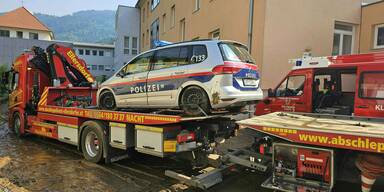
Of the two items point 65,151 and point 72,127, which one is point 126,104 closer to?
point 72,127

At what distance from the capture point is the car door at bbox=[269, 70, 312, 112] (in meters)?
8.45

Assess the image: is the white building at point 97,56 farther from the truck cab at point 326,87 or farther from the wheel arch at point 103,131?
the truck cab at point 326,87

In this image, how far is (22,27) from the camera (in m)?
57.2

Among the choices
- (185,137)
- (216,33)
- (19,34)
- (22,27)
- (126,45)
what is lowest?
(185,137)

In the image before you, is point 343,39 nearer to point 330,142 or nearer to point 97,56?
point 330,142

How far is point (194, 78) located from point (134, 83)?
171 centimetres

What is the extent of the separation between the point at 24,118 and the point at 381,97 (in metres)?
10.0

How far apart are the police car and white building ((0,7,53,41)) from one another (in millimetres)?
57972

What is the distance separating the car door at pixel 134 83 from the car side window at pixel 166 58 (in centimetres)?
23

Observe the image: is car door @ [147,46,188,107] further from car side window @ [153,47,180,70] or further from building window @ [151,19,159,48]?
building window @ [151,19,159,48]

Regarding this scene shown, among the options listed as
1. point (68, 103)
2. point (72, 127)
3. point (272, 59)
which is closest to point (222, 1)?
point (272, 59)

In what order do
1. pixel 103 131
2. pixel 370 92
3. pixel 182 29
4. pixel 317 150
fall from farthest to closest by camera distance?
1. pixel 182 29
2. pixel 370 92
3. pixel 103 131
4. pixel 317 150

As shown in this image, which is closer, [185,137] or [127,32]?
[185,137]

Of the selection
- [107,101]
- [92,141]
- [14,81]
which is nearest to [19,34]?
[14,81]
